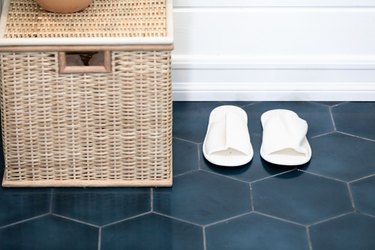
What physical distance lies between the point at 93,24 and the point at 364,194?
932mm

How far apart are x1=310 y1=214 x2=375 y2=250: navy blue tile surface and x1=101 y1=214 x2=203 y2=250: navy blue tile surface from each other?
12.8 inches

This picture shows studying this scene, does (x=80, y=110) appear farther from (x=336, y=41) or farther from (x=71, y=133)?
(x=336, y=41)

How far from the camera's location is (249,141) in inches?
105

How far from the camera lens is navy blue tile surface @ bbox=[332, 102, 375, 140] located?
109 inches

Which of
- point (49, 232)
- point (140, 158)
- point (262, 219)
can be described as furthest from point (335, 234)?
point (49, 232)

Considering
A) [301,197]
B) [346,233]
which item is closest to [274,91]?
[301,197]

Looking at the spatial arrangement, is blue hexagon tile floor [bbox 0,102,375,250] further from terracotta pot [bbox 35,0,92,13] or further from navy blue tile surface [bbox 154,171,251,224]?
terracotta pot [bbox 35,0,92,13]

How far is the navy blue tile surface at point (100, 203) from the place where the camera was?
2344 millimetres

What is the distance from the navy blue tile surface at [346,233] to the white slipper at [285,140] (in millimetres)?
291

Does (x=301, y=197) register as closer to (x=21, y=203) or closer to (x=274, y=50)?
(x=274, y=50)

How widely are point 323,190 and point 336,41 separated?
2.04 ft

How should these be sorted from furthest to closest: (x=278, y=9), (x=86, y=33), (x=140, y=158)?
(x=278, y=9)
(x=140, y=158)
(x=86, y=33)

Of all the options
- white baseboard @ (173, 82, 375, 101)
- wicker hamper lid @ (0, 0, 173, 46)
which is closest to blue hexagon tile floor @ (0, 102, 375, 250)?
white baseboard @ (173, 82, 375, 101)

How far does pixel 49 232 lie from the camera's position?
2275mm
